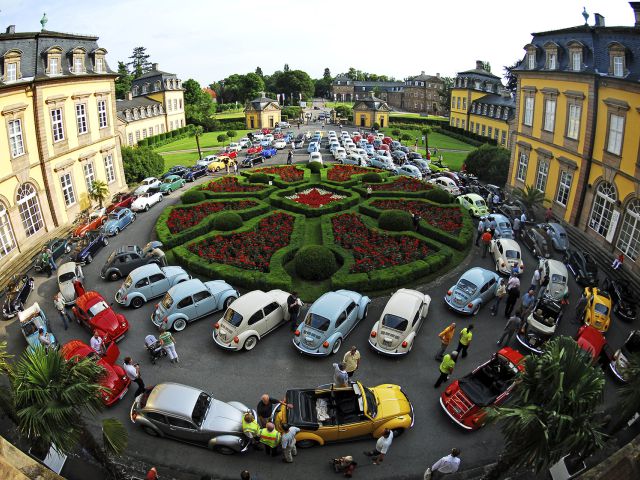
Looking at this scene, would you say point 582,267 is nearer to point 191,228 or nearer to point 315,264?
point 315,264

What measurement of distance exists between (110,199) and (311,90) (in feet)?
330

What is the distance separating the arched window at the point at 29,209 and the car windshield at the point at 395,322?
2252 cm

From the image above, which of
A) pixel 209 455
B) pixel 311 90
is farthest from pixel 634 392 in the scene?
pixel 311 90

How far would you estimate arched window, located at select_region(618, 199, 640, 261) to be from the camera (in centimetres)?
2169

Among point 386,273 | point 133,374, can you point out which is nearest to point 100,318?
point 133,374

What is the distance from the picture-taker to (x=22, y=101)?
977 inches

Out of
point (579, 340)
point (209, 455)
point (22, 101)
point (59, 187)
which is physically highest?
point (22, 101)

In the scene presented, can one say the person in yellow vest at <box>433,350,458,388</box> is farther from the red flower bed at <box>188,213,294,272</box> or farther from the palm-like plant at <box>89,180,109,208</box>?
the palm-like plant at <box>89,180,109,208</box>

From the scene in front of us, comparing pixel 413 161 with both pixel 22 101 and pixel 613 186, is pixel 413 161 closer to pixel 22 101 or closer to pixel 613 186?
pixel 613 186

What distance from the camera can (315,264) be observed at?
20953mm

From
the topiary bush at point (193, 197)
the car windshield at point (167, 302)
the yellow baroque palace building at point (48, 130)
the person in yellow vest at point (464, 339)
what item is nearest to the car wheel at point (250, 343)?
the car windshield at point (167, 302)

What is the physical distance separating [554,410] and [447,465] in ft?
11.6

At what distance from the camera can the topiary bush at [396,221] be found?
2608 centimetres

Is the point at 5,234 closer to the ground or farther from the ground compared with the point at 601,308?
farther from the ground
